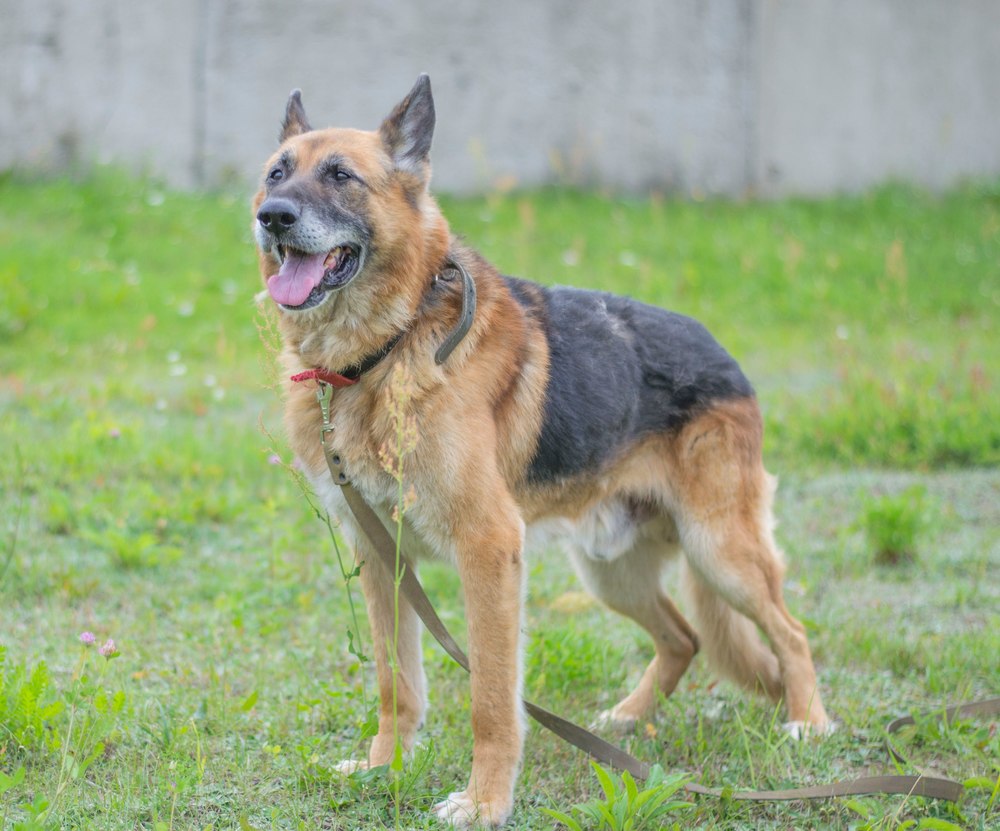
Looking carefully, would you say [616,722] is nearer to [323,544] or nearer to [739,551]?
[739,551]

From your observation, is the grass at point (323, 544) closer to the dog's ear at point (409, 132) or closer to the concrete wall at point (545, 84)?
the concrete wall at point (545, 84)

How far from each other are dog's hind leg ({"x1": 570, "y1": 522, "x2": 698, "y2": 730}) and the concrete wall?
7231 millimetres

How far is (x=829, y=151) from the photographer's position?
39.3 feet

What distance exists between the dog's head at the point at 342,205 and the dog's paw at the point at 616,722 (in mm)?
1732

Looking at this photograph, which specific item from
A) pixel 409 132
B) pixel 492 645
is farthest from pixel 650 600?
pixel 409 132

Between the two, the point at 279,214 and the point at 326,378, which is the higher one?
the point at 279,214

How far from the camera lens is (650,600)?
4164 mm

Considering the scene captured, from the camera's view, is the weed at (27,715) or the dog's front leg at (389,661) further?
the dog's front leg at (389,661)

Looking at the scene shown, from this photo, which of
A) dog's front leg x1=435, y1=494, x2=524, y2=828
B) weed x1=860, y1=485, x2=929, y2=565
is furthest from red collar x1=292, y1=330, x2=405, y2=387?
weed x1=860, y1=485, x2=929, y2=565

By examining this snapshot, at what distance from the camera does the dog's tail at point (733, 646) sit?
3990mm

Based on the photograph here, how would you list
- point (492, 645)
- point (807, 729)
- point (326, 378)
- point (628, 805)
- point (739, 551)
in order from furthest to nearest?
point (739, 551)
point (807, 729)
point (326, 378)
point (492, 645)
point (628, 805)

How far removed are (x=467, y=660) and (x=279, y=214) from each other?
4.63 feet

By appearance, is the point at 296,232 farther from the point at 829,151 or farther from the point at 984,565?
the point at 829,151

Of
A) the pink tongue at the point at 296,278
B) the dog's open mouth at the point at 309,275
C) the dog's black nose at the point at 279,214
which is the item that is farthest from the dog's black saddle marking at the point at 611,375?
the dog's black nose at the point at 279,214
